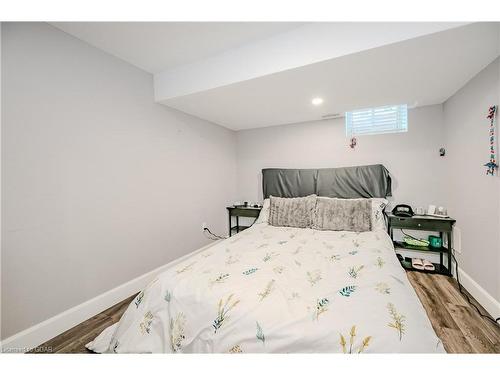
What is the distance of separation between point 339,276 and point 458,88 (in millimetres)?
2482

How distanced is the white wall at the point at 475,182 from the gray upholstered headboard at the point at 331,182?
0.72 metres

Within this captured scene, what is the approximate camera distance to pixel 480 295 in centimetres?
188

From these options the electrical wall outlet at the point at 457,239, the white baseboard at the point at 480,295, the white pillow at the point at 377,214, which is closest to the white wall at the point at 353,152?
the white pillow at the point at 377,214

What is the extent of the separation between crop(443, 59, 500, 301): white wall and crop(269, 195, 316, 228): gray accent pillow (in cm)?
152

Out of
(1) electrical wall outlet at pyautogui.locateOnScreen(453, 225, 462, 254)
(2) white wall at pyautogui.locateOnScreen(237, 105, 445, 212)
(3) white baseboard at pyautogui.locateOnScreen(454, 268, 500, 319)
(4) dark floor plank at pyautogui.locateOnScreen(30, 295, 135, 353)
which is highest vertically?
(2) white wall at pyautogui.locateOnScreen(237, 105, 445, 212)

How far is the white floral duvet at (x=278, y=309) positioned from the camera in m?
0.87

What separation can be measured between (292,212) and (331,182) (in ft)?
2.78

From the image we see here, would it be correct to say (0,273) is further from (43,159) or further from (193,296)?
(193,296)

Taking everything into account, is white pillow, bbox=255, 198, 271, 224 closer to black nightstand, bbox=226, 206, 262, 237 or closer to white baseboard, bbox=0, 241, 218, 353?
black nightstand, bbox=226, 206, 262, 237

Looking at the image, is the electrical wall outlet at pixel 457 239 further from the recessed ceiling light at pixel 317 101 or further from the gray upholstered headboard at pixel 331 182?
the recessed ceiling light at pixel 317 101

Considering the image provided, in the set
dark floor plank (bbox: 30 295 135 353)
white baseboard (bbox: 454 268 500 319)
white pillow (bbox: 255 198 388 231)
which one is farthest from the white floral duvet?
white baseboard (bbox: 454 268 500 319)

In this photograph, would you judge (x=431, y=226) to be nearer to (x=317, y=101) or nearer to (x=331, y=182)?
(x=331, y=182)

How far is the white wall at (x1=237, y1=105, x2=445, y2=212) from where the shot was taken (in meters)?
2.74

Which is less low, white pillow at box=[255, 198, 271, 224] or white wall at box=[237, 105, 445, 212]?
white wall at box=[237, 105, 445, 212]
